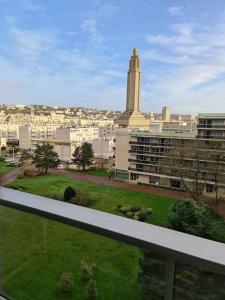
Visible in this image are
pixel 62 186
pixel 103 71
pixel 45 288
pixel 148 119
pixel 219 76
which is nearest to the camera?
pixel 45 288

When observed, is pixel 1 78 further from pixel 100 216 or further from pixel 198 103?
pixel 198 103

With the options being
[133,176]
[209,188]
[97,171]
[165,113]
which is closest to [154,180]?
[133,176]

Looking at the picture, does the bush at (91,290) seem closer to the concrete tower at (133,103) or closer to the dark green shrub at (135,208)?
the dark green shrub at (135,208)

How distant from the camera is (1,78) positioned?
65.7 inches

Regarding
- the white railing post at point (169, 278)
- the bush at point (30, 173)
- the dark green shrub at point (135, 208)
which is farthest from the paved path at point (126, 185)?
the white railing post at point (169, 278)

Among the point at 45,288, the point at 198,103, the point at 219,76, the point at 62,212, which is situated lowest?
the point at 45,288

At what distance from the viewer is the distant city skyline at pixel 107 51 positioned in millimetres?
2094

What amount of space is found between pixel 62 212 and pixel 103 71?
811cm

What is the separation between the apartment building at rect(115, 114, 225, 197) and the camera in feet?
30.8

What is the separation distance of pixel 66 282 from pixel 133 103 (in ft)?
37.9

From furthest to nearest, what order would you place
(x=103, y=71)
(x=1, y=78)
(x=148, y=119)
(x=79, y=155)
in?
(x=79, y=155) < (x=148, y=119) < (x=103, y=71) < (x=1, y=78)

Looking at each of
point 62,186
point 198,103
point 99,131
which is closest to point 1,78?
point 62,186

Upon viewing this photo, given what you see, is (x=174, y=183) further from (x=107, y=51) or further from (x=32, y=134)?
(x=32, y=134)

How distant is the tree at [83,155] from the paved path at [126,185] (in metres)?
0.61
